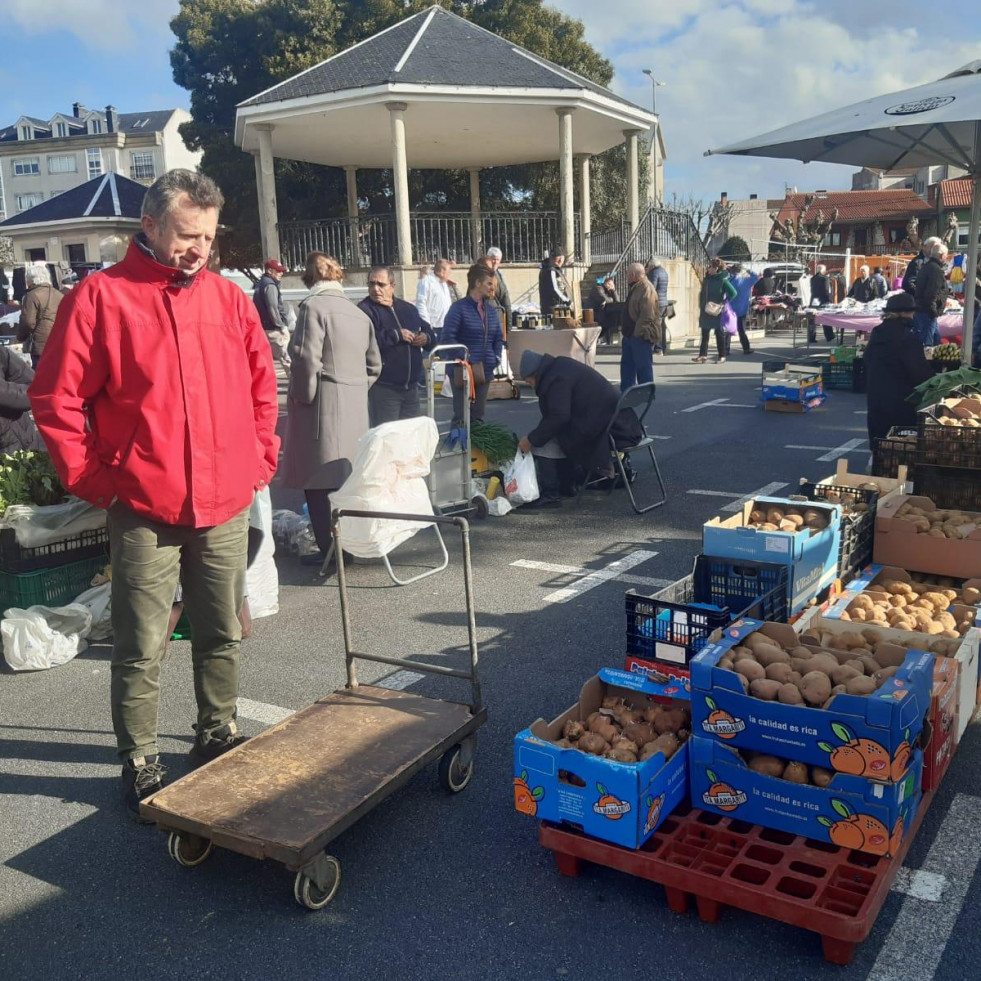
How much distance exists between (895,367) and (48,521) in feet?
20.7

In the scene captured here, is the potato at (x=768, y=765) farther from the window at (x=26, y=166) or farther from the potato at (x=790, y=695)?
the window at (x=26, y=166)

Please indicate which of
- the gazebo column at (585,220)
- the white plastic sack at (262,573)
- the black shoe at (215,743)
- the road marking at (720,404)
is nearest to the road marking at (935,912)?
the black shoe at (215,743)

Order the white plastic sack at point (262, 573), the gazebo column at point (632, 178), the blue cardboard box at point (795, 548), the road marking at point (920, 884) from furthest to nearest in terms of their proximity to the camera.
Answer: the gazebo column at point (632, 178)
the white plastic sack at point (262, 573)
the blue cardboard box at point (795, 548)
the road marking at point (920, 884)

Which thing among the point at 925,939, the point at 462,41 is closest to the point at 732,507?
the point at 925,939

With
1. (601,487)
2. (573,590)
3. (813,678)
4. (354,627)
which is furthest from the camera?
(601,487)

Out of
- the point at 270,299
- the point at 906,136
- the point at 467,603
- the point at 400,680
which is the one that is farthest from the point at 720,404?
the point at 467,603

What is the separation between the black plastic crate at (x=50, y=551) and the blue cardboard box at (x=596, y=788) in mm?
2888

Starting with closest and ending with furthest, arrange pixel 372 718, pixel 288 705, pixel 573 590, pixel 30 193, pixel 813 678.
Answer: pixel 813 678 < pixel 372 718 < pixel 288 705 < pixel 573 590 < pixel 30 193

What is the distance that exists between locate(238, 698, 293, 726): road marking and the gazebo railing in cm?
1726

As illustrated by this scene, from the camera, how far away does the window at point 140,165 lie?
78.8 metres

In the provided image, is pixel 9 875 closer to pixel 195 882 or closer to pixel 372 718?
pixel 195 882

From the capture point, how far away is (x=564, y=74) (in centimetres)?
1973

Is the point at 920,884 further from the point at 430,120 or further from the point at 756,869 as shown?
the point at 430,120

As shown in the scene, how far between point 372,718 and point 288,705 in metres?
0.85
